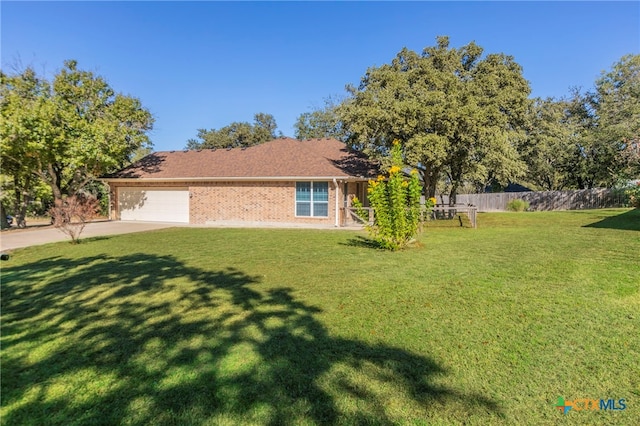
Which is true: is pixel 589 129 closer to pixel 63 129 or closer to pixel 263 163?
pixel 263 163

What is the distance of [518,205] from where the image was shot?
91.8 ft

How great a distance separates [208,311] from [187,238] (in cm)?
839

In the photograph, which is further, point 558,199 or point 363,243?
point 558,199

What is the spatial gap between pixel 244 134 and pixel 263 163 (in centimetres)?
2337

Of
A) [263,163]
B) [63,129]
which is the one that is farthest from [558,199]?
[63,129]

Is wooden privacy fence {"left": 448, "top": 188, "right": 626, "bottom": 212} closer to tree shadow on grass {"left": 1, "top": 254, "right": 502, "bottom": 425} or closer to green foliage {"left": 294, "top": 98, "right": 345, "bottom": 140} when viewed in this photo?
green foliage {"left": 294, "top": 98, "right": 345, "bottom": 140}

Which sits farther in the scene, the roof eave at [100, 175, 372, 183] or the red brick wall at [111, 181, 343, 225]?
the red brick wall at [111, 181, 343, 225]

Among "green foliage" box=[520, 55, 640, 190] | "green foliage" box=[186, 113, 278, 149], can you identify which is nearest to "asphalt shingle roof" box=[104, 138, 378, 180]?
"green foliage" box=[520, 55, 640, 190]

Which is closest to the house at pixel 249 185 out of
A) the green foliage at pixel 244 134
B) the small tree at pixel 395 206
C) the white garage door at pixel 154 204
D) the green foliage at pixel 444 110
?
the white garage door at pixel 154 204

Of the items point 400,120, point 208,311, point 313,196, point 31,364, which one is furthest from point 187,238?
point 400,120

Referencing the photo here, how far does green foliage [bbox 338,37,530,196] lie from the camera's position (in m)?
15.7

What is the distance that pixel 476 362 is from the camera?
3.17 m

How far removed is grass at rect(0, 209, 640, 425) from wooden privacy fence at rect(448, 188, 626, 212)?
73.6ft

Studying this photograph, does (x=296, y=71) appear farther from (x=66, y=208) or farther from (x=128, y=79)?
(x=66, y=208)
